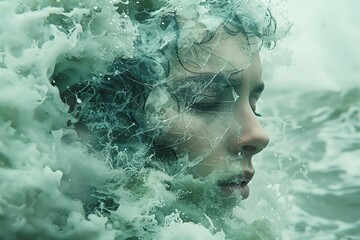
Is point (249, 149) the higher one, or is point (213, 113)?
point (213, 113)

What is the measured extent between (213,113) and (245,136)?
0.23 m

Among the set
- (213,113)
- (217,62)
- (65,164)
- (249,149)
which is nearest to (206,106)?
(213,113)

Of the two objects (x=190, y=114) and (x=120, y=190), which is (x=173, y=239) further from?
(x=190, y=114)

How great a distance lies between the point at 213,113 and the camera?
3.28 m

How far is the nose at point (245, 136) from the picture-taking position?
11.0 ft

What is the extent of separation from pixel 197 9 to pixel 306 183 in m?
4.51

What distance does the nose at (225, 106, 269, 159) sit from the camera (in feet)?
11.0

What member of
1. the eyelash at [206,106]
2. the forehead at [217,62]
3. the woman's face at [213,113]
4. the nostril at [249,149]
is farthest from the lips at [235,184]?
the forehead at [217,62]

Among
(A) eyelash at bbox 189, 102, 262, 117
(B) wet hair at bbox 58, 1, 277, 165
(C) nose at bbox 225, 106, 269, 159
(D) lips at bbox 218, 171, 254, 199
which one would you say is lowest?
(D) lips at bbox 218, 171, 254, 199

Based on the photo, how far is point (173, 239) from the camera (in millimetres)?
2939

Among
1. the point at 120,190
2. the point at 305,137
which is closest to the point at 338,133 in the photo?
the point at 305,137

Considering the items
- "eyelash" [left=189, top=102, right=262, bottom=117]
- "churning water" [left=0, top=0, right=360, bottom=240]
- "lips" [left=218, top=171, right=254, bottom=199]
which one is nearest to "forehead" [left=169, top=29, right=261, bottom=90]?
"eyelash" [left=189, top=102, right=262, bottom=117]

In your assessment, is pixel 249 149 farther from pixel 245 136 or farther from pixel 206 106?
pixel 206 106

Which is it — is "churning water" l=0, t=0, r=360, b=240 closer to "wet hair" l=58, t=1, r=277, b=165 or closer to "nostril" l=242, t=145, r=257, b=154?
"wet hair" l=58, t=1, r=277, b=165
